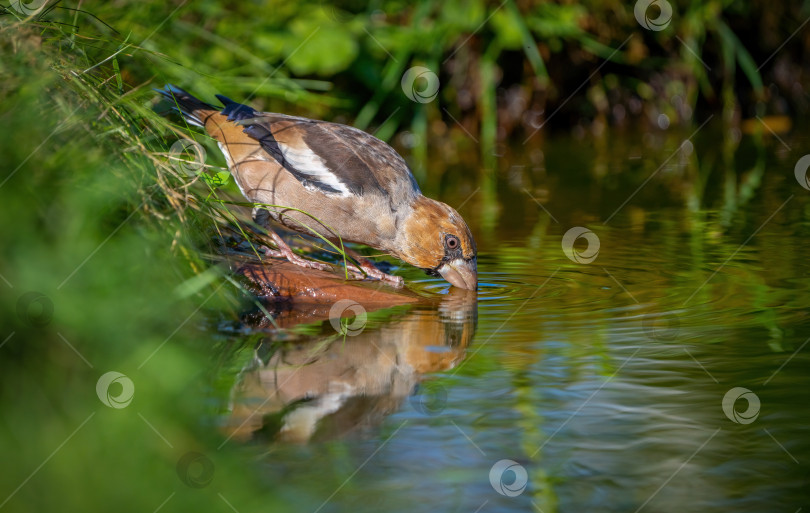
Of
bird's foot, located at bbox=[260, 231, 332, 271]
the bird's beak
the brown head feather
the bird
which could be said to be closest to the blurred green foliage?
the bird

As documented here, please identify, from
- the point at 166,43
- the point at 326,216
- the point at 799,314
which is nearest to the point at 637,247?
the point at 799,314

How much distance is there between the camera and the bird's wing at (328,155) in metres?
5.55

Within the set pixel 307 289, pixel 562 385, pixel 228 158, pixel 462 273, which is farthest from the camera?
pixel 228 158

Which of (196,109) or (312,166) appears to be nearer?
(312,166)

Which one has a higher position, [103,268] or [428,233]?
[428,233]

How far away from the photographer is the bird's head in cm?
525

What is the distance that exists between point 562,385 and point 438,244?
1.87 metres

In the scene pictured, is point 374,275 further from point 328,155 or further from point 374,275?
point 328,155

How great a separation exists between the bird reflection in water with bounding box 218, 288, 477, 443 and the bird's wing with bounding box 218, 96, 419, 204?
101cm

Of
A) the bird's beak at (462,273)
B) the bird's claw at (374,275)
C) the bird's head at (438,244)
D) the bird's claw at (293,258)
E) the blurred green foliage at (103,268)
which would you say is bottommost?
the blurred green foliage at (103,268)

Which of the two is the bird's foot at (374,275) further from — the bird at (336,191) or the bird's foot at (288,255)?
the bird's foot at (288,255)

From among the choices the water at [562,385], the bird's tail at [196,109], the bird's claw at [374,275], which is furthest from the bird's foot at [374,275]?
the bird's tail at [196,109]

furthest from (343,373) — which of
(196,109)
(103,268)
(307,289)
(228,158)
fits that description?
(196,109)

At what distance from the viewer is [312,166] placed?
5.59 meters
